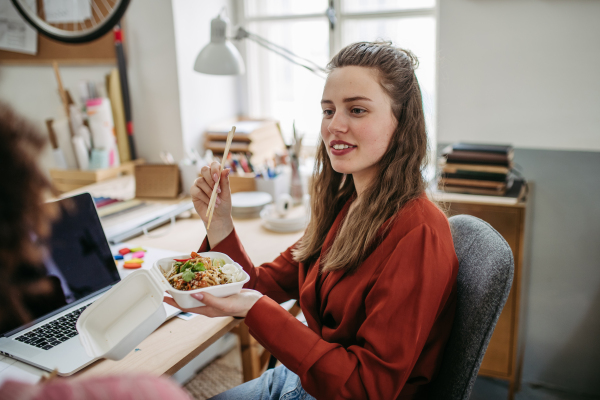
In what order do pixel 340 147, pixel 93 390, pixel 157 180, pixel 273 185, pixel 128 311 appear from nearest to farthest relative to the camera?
1. pixel 93 390
2. pixel 128 311
3. pixel 340 147
4. pixel 273 185
5. pixel 157 180

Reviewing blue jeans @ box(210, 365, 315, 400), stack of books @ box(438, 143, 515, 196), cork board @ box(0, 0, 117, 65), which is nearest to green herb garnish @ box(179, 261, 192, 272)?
blue jeans @ box(210, 365, 315, 400)

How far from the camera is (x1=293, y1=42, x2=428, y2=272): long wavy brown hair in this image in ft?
3.04

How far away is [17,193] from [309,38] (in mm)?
2141

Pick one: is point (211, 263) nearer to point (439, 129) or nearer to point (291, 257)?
point (291, 257)

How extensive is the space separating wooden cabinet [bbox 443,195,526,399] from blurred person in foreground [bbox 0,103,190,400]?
139 cm

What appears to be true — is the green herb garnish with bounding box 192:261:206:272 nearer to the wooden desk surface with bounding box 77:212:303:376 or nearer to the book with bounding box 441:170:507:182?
the wooden desk surface with bounding box 77:212:303:376

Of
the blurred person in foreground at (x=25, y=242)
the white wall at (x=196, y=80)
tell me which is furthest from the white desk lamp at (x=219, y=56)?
the blurred person in foreground at (x=25, y=242)

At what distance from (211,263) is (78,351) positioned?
31cm

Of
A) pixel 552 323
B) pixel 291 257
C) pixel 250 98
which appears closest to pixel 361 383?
pixel 291 257

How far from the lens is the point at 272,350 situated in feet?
2.83

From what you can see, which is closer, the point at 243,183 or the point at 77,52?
the point at 243,183

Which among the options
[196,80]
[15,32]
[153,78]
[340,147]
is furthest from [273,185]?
[15,32]

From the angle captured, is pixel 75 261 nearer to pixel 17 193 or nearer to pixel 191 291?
pixel 191 291

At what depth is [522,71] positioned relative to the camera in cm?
171
